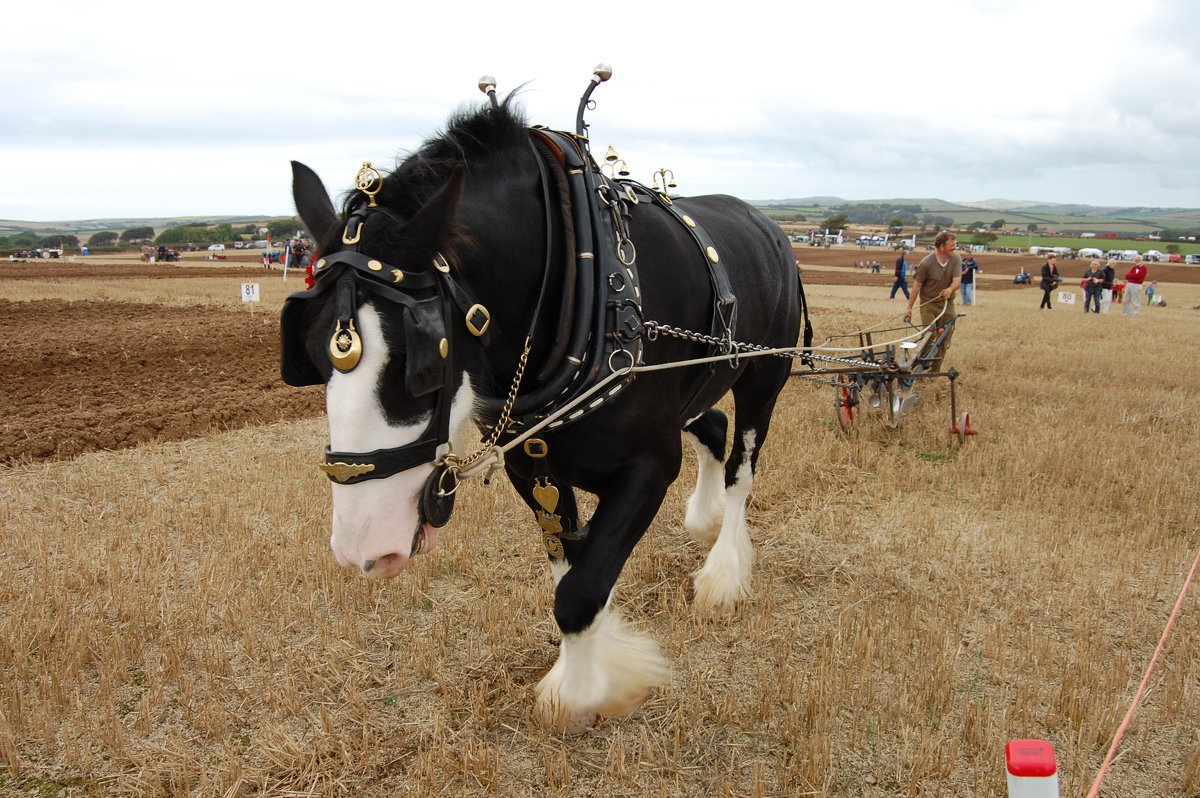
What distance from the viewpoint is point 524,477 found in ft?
9.69

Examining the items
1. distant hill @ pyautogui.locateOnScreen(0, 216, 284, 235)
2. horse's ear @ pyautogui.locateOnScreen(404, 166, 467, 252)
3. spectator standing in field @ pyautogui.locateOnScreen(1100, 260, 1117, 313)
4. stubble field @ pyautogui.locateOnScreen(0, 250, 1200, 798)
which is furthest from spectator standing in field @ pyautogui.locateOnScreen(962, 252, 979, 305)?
distant hill @ pyautogui.locateOnScreen(0, 216, 284, 235)

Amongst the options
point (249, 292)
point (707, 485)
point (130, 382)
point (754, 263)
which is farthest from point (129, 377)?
point (754, 263)

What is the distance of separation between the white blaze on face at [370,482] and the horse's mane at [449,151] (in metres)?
0.41

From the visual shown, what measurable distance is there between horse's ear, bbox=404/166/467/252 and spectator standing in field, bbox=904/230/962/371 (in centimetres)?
781

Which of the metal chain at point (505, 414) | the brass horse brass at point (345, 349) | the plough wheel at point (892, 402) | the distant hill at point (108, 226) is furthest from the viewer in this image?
the distant hill at point (108, 226)

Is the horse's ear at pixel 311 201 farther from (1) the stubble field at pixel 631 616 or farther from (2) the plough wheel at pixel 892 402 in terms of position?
(2) the plough wheel at pixel 892 402

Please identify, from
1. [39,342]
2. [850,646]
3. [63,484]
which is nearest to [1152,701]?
[850,646]

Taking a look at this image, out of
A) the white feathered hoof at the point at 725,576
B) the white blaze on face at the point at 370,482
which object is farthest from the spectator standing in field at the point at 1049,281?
the white blaze on face at the point at 370,482

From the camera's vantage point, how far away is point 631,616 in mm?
4008

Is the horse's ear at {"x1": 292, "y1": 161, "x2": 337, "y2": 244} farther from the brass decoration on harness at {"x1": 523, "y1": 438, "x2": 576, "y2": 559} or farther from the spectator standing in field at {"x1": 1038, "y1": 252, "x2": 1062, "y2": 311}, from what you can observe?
the spectator standing in field at {"x1": 1038, "y1": 252, "x2": 1062, "y2": 311}

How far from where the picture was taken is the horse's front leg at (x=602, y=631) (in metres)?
2.69

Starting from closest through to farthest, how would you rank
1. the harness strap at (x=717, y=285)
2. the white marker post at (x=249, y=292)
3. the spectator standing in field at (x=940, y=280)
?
1. the harness strap at (x=717, y=285)
2. the spectator standing in field at (x=940, y=280)
3. the white marker post at (x=249, y=292)

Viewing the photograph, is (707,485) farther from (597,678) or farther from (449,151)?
(449,151)

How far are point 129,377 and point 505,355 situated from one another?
8.75 metres
